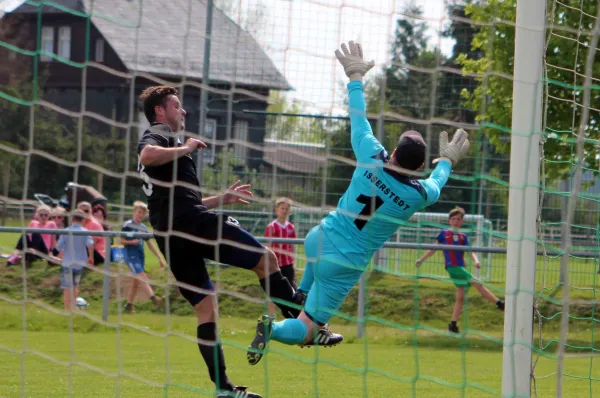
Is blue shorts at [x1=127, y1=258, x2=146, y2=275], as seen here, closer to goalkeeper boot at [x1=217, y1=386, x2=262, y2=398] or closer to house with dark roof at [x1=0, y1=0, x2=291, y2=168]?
house with dark roof at [x1=0, y1=0, x2=291, y2=168]

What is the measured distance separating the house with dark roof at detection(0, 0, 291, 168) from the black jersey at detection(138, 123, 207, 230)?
0.20 metres

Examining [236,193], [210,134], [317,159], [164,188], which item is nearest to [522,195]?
[236,193]

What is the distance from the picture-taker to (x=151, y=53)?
7.87 meters

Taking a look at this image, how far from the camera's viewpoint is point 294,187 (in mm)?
11758

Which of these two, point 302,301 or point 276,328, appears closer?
point 276,328

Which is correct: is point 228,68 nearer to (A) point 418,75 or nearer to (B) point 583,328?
(A) point 418,75

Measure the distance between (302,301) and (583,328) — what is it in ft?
25.9

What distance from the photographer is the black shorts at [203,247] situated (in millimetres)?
5344

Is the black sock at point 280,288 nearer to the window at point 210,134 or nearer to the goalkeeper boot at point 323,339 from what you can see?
the goalkeeper boot at point 323,339

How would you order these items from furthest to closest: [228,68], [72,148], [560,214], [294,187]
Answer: [560,214]
[294,187]
[228,68]
[72,148]

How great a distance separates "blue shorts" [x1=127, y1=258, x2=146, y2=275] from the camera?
1081 cm

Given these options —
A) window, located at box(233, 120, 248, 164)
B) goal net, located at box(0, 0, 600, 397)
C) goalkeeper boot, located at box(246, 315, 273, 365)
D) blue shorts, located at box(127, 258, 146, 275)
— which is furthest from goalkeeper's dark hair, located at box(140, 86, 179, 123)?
blue shorts, located at box(127, 258, 146, 275)

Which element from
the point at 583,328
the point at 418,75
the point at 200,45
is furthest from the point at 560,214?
the point at 200,45

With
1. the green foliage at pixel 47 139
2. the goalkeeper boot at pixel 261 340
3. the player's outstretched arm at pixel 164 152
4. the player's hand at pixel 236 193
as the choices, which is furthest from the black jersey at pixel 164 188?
the green foliage at pixel 47 139
